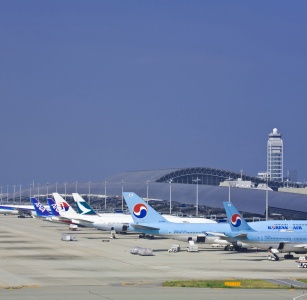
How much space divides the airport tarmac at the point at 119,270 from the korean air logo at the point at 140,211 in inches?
167

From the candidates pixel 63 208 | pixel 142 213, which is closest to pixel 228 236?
pixel 142 213

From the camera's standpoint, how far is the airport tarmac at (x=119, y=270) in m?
58.7

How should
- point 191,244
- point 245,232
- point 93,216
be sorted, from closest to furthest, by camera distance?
point 245,232 → point 191,244 → point 93,216

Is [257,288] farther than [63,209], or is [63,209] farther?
[63,209]

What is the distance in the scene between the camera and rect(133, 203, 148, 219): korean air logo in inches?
4390

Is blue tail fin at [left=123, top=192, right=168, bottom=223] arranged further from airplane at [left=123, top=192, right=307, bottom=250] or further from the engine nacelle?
the engine nacelle

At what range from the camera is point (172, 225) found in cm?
10656

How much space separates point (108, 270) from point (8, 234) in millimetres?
69049

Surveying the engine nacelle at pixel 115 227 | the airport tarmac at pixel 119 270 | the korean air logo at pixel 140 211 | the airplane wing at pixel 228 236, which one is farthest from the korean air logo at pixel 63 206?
the airplane wing at pixel 228 236

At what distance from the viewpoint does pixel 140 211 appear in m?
112

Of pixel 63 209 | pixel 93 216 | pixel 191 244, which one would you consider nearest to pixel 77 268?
pixel 191 244

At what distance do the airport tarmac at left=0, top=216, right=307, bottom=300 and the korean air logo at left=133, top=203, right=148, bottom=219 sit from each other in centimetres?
424

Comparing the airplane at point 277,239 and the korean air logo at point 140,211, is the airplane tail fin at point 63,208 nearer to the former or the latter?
A: the korean air logo at point 140,211

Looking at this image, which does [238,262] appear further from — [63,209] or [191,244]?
[63,209]
